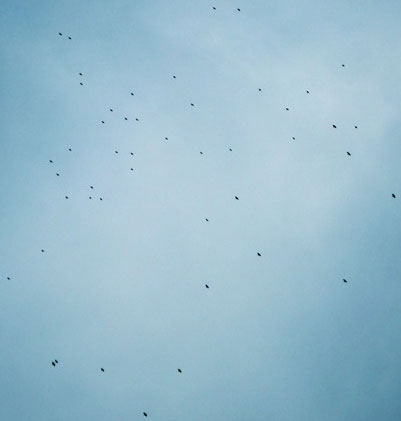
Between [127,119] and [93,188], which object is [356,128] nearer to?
[127,119]

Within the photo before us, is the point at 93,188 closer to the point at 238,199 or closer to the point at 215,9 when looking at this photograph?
the point at 238,199

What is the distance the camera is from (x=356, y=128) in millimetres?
26406

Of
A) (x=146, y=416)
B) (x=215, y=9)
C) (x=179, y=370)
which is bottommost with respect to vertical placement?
(x=146, y=416)

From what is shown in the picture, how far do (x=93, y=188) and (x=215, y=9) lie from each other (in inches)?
519

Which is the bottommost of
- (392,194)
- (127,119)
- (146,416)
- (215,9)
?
(146,416)

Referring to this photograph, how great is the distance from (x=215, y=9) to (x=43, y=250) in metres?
19.1

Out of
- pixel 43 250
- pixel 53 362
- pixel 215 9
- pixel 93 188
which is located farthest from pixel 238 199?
pixel 53 362

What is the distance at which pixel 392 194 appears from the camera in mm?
26812

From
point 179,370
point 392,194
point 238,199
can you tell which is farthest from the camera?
point 179,370

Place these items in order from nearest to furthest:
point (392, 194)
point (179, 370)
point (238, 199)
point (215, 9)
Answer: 1. point (215, 9)
2. point (392, 194)
3. point (238, 199)
4. point (179, 370)

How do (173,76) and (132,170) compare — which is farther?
(132,170)

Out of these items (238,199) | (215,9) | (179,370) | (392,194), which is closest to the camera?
(215,9)

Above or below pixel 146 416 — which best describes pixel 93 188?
above

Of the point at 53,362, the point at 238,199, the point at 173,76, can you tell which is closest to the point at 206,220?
the point at 238,199
